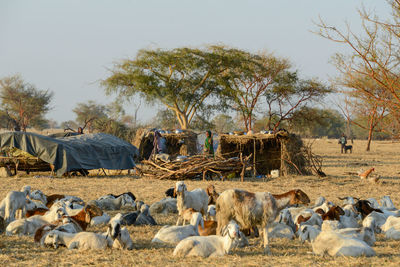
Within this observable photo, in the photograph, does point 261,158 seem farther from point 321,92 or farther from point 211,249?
point 321,92

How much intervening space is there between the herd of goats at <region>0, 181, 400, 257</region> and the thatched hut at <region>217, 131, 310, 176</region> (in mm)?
9266

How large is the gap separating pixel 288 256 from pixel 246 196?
101 cm

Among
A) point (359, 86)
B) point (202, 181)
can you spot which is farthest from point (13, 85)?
point (359, 86)

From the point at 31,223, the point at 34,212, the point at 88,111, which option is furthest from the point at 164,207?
the point at 88,111

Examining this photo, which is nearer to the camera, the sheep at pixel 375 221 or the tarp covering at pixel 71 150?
the sheep at pixel 375 221

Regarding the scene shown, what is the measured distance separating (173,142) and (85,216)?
18.7 metres

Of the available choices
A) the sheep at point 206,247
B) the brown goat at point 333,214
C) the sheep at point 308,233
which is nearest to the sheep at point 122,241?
the sheep at point 206,247

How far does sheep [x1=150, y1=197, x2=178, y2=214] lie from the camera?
10.4m

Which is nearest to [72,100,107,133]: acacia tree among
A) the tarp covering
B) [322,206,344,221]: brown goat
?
the tarp covering

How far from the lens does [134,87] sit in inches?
1410

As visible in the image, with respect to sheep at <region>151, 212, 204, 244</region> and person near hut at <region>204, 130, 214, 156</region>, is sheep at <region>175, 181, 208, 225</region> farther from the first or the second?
person near hut at <region>204, 130, 214, 156</region>

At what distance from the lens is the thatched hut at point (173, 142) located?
Answer: 26.1 meters

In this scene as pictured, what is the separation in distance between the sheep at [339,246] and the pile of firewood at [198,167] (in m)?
10.8

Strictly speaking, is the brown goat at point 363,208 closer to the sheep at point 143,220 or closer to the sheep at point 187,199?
the sheep at point 187,199
